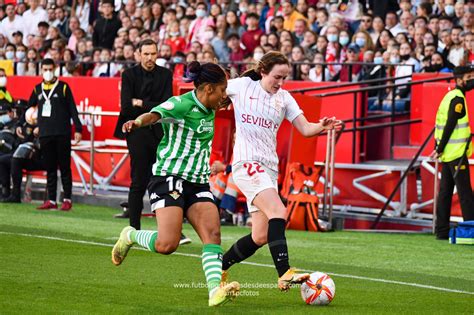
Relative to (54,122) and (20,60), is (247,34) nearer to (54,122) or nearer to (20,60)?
(54,122)

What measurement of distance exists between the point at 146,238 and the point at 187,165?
69 centimetres

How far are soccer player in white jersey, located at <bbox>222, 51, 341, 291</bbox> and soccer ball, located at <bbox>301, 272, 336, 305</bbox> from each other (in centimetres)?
72

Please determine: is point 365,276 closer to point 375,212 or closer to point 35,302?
point 35,302

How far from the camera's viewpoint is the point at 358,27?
22047 millimetres

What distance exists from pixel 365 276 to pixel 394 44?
8723mm

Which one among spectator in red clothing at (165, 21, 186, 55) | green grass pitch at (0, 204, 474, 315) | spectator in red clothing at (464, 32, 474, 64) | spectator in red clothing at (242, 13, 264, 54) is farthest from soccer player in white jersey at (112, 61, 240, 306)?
spectator in red clothing at (165, 21, 186, 55)

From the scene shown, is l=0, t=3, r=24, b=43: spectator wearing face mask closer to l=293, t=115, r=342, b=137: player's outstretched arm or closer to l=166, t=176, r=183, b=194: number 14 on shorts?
l=293, t=115, r=342, b=137: player's outstretched arm

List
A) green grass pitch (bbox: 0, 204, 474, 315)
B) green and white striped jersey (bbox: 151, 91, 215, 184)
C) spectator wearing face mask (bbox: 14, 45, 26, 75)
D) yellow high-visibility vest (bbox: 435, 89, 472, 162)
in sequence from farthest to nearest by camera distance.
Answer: spectator wearing face mask (bbox: 14, 45, 26, 75)
yellow high-visibility vest (bbox: 435, 89, 472, 162)
green and white striped jersey (bbox: 151, 91, 215, 184)
green grass pitch (bbox: 0, 204, 474, 315)

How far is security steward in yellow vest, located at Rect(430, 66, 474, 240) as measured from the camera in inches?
632

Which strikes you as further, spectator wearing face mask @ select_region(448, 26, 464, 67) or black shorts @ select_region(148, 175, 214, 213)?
spectator wearing face mask @ select_region(448, 26, 464, 67)

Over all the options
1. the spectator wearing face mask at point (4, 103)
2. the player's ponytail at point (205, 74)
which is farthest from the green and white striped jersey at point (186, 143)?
the spectator wearing face mask at point (4, 103)

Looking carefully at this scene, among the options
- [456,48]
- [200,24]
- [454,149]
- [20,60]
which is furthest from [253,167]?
[20,60]

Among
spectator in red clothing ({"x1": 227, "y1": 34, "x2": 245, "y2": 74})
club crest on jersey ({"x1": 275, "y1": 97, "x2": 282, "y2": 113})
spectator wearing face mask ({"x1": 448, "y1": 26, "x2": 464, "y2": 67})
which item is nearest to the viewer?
club crest on jersey ({"x1": 275, "y1": 97, "x2": 282, "y2": 113})

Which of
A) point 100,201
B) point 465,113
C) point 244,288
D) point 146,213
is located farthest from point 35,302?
point 100,201
